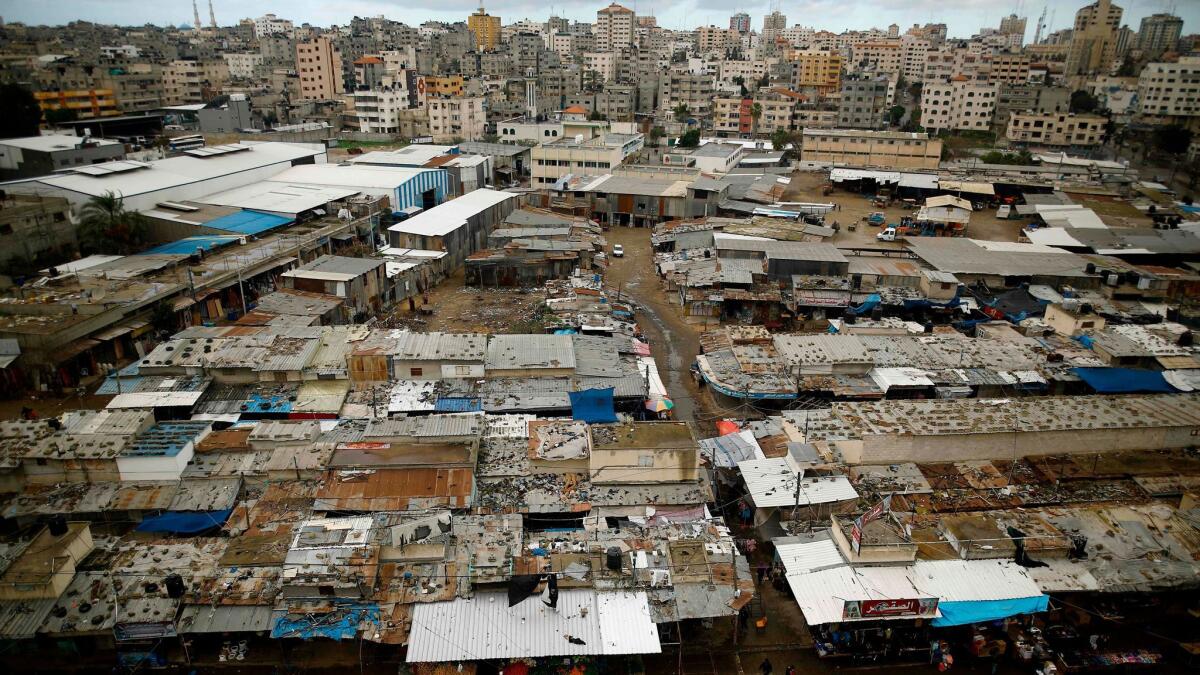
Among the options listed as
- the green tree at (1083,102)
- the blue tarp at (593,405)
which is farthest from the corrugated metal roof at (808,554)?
the green tree at (1083,102)

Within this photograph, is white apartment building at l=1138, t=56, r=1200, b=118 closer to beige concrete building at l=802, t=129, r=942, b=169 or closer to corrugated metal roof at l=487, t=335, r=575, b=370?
beige concrete building at l=802, t=129, r=942, b=169

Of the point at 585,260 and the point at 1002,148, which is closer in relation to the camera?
the point at 585,260

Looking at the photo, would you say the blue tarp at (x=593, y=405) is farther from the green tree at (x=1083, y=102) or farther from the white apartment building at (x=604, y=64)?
the white apartment building at (x=604, y=64)

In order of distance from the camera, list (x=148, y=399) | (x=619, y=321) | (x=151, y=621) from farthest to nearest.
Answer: (x=619, y=321), (x=148, y=399), (x=151, y=621)

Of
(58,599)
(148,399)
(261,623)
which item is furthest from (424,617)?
(148,399)

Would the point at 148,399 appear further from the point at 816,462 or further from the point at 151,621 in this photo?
the point at 816,462

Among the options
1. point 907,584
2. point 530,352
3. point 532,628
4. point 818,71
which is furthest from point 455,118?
point 907,584
